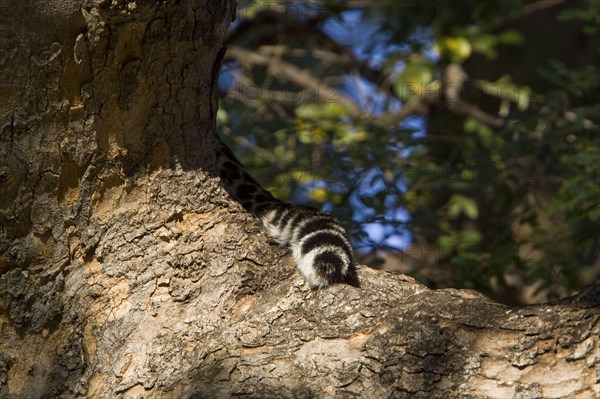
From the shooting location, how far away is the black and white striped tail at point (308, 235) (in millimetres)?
2908

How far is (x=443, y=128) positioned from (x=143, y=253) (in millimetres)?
4729

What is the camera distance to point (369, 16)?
8125 mm

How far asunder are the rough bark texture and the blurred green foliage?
1.87 metres

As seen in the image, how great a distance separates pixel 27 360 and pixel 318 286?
952 mm

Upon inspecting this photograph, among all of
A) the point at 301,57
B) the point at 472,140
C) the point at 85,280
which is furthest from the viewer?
the point at 301,57

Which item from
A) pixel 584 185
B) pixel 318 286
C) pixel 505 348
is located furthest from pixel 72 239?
pixel 584 185

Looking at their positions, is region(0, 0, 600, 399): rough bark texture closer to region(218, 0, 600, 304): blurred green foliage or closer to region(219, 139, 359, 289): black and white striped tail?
region(219, 139, 359, 289): black and white striped tail

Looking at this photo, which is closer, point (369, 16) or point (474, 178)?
point (474, 178)

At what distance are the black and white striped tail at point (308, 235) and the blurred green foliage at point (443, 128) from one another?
2.82ft

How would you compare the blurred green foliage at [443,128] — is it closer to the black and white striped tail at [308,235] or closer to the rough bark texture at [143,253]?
the black and white striped tail at [308,235]

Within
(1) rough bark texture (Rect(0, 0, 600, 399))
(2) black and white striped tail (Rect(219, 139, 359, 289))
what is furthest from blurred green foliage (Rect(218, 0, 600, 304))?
(1) rough bark texture (Rect(0, 0, 600, 399))

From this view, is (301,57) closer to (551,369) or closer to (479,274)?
(479,274)

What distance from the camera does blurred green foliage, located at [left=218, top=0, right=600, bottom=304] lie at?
523cm

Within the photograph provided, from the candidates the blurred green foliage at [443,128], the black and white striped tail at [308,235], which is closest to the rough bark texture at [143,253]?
the black and white striped tail at [308,235]
